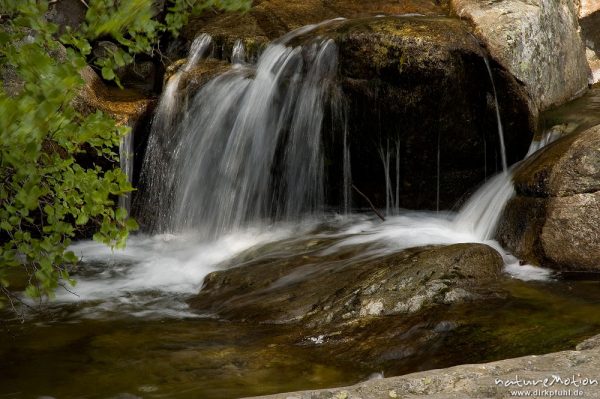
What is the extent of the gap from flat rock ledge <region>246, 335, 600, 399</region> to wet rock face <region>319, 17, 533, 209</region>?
19.2ft

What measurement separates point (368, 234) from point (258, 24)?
187 inches

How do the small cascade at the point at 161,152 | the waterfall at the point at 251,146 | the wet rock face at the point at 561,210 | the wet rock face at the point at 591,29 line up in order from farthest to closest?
the wet rock face at the point at 591,29 < the small cascade at the point at 161,152 < the waterfall at the point at 251,146 < the wet rock face at the point at 561,210

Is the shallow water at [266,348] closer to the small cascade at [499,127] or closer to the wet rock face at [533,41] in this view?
the small cascade at [499,127]

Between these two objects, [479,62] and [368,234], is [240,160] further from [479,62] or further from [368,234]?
[479,62]

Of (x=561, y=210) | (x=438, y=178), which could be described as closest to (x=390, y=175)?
(x=438, y=178)

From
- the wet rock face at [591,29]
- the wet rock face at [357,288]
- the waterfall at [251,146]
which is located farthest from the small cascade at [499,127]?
the wet rock face at [591,29]

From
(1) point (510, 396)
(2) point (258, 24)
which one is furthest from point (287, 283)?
(2) point (258, 24)

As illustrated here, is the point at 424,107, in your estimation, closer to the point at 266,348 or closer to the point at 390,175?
the point at 390,175

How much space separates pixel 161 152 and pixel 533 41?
5.57 metres

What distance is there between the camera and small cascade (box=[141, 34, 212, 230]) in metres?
10.2

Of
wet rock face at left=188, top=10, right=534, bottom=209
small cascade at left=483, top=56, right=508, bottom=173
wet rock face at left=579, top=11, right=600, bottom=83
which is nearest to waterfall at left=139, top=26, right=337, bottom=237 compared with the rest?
wet rock face at left=188, top=10, right=534, bottom=209

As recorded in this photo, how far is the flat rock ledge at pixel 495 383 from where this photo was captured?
2.85m

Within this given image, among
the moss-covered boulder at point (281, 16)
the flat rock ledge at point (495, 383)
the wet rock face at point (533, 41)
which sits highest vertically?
the moss-covered boulder at point (281, 16)

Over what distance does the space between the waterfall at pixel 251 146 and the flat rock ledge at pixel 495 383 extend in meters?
6.36
